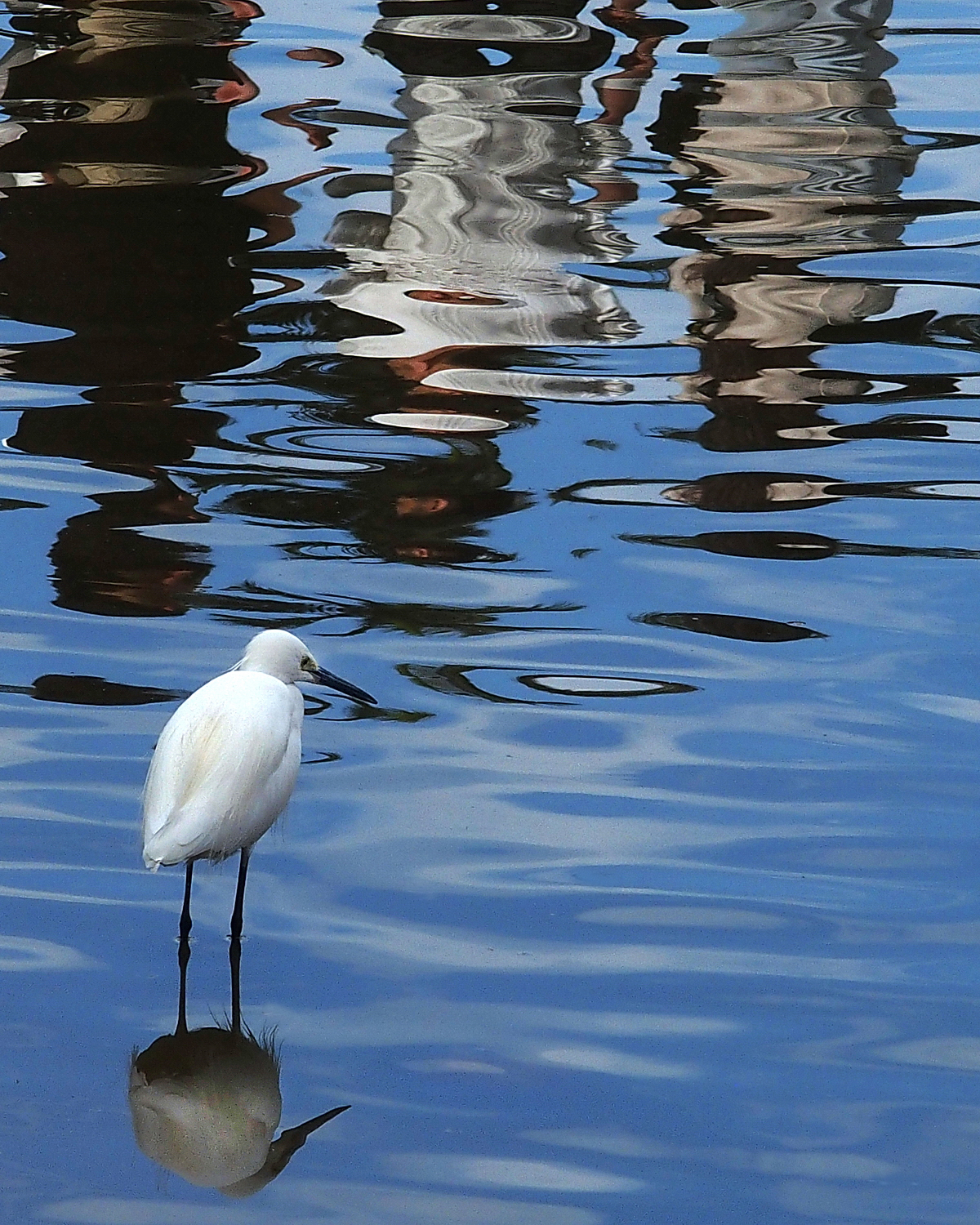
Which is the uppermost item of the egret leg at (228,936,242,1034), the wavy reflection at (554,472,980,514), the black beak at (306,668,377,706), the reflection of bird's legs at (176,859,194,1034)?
the black beak at (306,668,377,706)

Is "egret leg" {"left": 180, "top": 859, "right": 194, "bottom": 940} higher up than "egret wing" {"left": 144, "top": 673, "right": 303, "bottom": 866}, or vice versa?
"egret wing" {"left": 144, "top": 673, "right": 303, "bottom": 866}

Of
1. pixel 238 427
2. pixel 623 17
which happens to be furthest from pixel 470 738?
pixel 623 17

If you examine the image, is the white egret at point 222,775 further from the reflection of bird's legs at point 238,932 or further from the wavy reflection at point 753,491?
the wavy reflection at point 753,491

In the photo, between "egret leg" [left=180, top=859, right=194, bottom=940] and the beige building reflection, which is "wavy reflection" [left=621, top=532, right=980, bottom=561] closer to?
the beige building reflection

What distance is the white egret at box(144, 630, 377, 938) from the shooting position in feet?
13.4

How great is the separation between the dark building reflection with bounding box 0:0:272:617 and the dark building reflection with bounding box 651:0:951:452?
169 cm

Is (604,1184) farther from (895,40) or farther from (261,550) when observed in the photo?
(895,40)

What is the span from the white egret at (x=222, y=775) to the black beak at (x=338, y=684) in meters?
0.21

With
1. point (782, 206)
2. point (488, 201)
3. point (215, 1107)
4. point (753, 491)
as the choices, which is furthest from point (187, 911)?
point (782, 206)

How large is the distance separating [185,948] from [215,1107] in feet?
1.73

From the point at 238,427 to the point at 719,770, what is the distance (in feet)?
7.93

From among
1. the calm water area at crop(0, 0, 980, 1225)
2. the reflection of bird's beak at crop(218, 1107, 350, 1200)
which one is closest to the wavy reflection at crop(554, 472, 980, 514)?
the calm water area at crop(0, 0, 980, 1225)

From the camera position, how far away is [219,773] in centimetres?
416

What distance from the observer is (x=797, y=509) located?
6316mm
